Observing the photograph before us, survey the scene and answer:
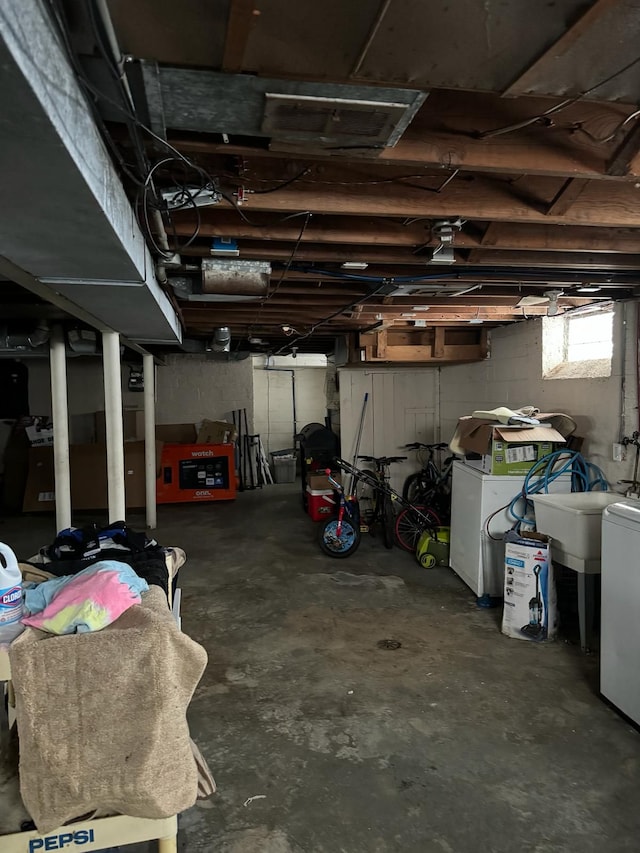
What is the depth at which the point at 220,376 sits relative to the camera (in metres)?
7.72

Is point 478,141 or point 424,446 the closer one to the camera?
point 478,141

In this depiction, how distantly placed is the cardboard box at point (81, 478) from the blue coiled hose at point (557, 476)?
15.0ft

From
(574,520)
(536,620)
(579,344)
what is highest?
(579,344)

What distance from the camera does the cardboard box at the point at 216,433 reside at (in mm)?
7262

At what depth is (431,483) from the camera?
547cm

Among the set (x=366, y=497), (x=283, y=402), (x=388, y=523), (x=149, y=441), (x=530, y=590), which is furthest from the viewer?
(x=283, y=402)

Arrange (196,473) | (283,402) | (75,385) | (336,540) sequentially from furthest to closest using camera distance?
(283,402)
(75,385)
(196,473)
(336,540)

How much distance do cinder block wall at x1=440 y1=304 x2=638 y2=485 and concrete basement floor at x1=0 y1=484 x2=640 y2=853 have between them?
4.72 feet

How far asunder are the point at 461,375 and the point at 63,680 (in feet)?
16.7

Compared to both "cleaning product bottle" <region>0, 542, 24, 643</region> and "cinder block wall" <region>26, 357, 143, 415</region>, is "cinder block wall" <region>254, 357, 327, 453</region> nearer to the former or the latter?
"cinder block wall" <region>26, 357, 143, 415</region>

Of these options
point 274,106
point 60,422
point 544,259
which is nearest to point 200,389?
point 60,422

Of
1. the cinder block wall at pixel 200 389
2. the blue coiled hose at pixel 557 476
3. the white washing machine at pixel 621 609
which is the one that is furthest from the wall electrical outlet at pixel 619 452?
the cinder block wall at pixel 200 389

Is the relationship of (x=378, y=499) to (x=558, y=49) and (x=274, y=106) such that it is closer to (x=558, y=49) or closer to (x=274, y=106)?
(x=274, y=106)

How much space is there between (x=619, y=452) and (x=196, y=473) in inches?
196
